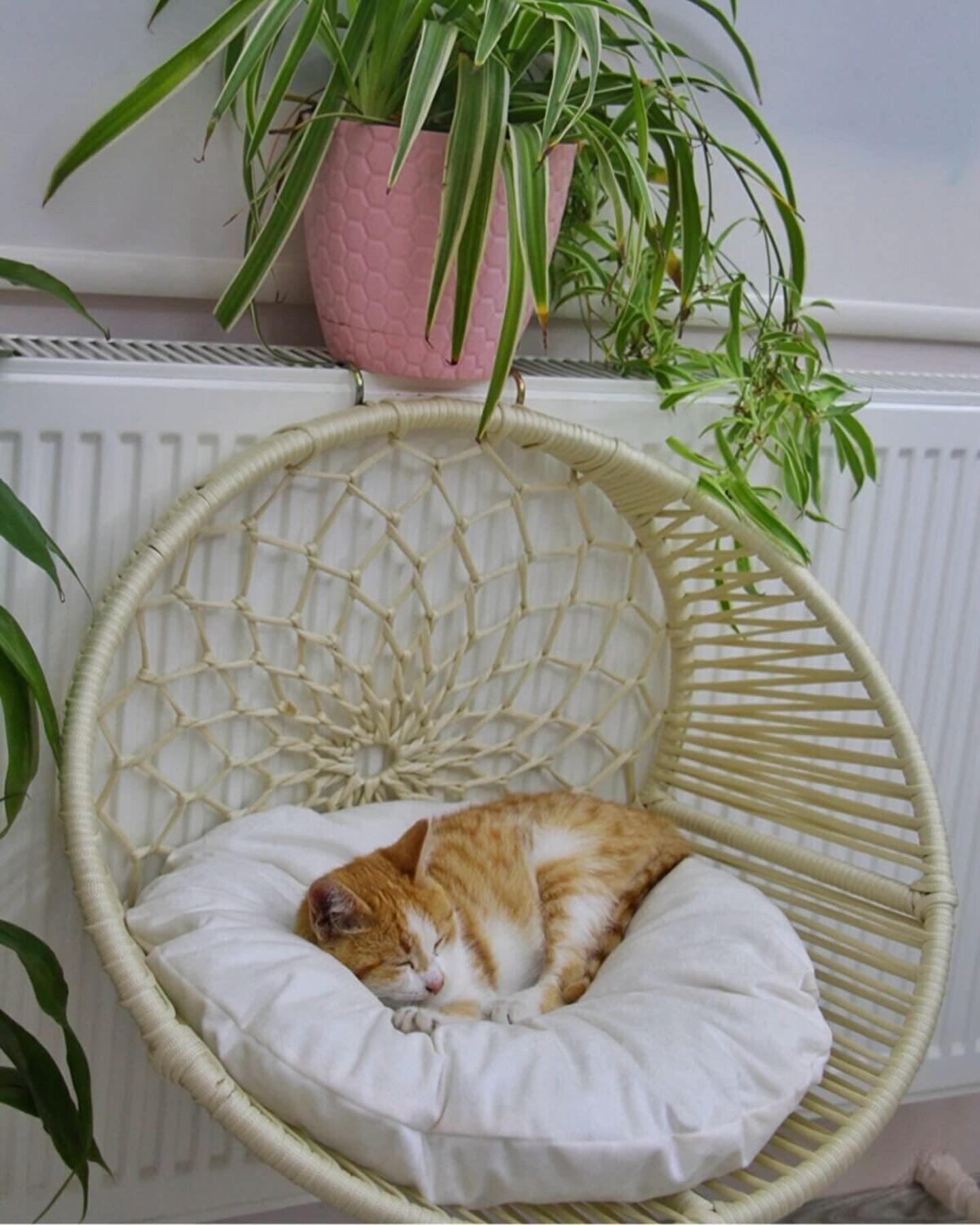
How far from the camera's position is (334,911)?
1083mm

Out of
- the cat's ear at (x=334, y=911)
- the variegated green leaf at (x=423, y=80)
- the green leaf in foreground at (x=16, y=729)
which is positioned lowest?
the cat's ear at (x=334, y=911)

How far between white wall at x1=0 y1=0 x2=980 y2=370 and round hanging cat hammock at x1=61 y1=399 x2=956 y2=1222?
25 centimetres

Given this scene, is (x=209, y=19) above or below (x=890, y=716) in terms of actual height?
above

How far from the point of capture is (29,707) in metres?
0.92

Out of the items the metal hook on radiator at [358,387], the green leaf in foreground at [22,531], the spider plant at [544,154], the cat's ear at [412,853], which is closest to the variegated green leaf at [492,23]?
the spider plant at [544,154]

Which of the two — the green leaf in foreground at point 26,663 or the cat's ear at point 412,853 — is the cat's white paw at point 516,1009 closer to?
the cat's ear at point 412,853

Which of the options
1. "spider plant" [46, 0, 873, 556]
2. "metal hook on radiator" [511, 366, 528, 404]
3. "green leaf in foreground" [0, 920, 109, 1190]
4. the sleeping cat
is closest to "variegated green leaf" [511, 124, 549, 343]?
"spider plant" [46, 0, 873, 556]

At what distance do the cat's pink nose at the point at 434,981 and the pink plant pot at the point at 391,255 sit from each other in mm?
491

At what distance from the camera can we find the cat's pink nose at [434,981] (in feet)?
3.63

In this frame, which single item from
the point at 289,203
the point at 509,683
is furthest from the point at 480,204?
the point at 509,683

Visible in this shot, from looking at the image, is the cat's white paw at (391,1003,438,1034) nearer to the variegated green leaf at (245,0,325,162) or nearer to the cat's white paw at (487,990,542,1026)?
the cat's white paw at (487,990,542,1026)

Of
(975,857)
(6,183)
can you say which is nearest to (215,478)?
(6,183)

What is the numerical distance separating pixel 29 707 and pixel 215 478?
26 centimetres

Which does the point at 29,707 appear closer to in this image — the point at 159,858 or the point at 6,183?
the point at 159,858
